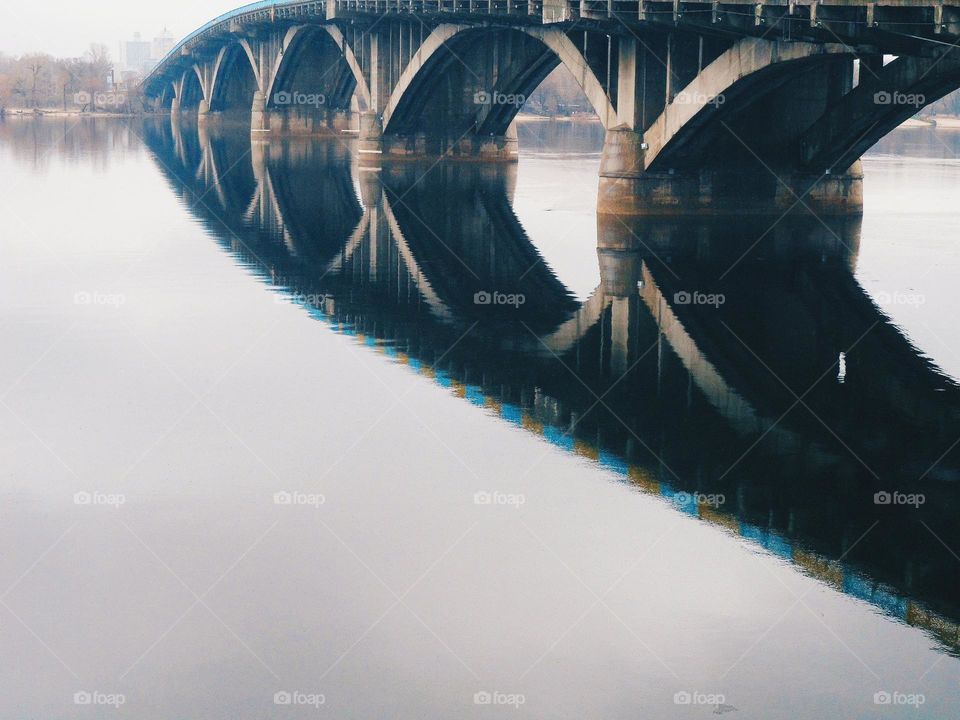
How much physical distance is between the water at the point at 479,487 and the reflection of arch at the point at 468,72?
97.2 feet

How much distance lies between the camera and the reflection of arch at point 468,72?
2650 inches

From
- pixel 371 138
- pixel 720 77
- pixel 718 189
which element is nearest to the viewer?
pixel 720 77

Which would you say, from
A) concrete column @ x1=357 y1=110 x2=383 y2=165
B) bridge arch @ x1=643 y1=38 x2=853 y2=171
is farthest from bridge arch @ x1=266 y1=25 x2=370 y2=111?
bridge arch @ x1=643 y1=38 x2=853 y2=171

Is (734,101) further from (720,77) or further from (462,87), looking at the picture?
(462,87)

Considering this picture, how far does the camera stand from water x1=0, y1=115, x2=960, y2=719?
12109mm

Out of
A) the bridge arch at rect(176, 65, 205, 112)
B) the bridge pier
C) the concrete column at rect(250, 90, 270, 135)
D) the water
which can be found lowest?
the water

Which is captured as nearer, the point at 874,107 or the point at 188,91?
the point at 874,107

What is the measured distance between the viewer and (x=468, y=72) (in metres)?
75.2

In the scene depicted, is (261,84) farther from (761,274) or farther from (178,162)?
(761,274)

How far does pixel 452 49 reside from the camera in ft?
231

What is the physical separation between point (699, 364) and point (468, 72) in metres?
53.3

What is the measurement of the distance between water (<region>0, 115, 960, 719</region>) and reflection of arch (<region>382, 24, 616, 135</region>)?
2962 centimetres

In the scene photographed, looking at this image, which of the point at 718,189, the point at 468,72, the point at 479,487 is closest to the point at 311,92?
the point at 468,72

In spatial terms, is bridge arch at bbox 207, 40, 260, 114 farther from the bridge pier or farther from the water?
the water
